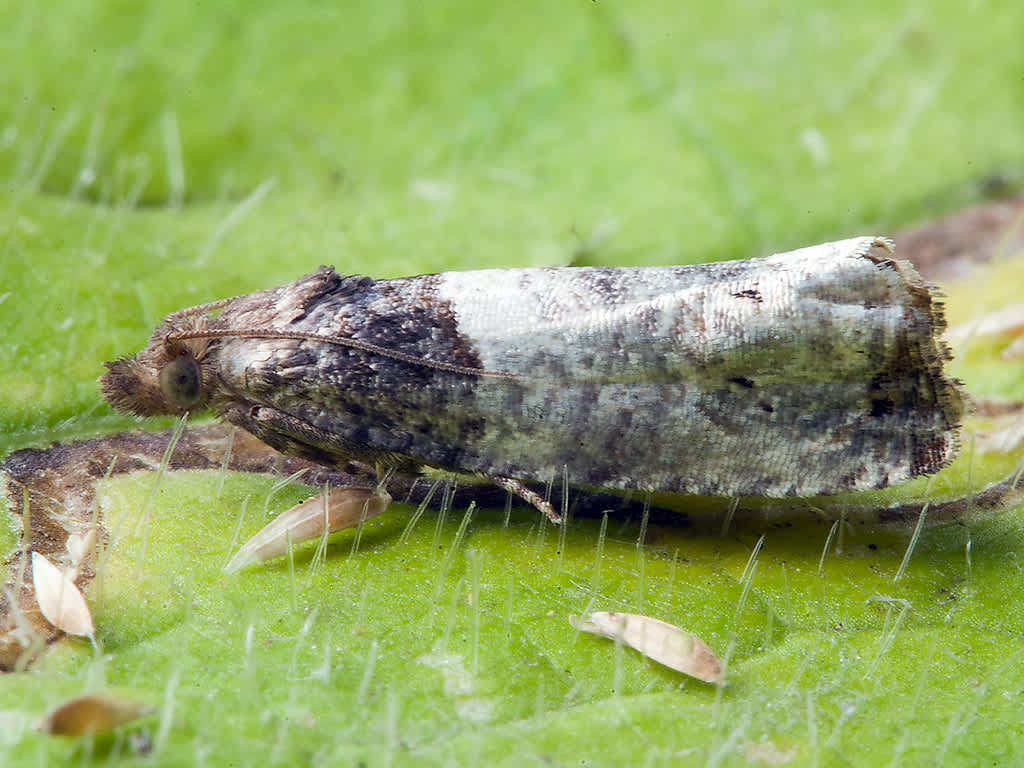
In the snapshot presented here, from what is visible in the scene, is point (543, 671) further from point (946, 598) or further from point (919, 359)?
point (919, 359)

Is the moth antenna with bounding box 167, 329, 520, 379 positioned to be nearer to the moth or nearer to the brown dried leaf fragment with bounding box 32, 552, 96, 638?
the moth

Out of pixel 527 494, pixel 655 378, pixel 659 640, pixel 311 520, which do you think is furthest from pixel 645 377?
pixel 311 520

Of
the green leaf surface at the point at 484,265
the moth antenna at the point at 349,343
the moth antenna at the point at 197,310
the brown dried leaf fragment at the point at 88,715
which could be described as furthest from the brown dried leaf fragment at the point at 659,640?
the moth antenna at the point at 197,310

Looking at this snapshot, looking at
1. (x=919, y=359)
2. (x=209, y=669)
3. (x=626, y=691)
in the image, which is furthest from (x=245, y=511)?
(x=919, y=359)

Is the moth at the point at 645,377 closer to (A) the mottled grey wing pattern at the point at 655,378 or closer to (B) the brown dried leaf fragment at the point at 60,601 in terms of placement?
(A) the mottled grey wing pattern at the point at 655,378

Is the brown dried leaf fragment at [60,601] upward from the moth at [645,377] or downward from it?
downward

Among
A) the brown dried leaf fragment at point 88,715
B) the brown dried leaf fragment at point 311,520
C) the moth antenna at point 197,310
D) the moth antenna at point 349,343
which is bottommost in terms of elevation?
the brown dried leaf fragment at point 88,715

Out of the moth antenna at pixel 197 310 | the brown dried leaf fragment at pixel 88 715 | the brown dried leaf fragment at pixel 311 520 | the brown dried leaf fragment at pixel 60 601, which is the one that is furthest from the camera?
the moth antenna at pixel 197 310
